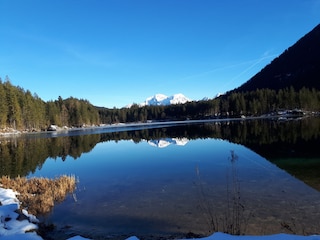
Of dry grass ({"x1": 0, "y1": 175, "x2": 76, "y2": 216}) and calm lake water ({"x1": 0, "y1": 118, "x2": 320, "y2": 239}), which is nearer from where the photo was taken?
calm lake water ({"x1": 0, "y1": 118, "x2": 320, "y2": 239})

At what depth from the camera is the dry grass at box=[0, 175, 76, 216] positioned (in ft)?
55.6

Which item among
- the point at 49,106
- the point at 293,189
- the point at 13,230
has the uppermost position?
the point at 49,106

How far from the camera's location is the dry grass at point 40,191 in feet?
55.6

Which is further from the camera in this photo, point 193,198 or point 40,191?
point 40,191

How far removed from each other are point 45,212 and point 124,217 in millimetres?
4758

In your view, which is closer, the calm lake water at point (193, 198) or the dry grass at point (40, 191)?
the calm lake water at point (193, 198)

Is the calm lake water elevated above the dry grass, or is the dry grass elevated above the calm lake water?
the dry grass

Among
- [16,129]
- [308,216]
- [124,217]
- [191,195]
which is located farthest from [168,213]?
[16,129]

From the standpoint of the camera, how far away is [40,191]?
20.5 metres

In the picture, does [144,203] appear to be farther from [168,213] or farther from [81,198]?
[81,198]

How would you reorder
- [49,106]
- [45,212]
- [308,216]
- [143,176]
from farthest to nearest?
[49,106] < [143,176] < [45,212] < [308,216]

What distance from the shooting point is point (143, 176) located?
25.4 metres

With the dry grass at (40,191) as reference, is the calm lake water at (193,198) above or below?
below

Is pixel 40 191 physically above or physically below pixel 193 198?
above
